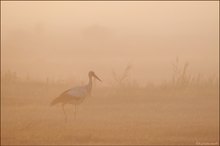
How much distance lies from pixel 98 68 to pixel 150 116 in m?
8.72

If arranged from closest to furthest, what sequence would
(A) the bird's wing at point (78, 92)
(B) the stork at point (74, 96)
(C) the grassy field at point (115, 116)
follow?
(C) the grassy field at point (115, 116), (B) the stork at point (74, 96), (A) the bird's wing at point (78, 92)

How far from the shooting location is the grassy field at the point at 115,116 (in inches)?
497

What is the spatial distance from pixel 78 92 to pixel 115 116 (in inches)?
39.6

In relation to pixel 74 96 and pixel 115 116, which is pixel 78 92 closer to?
pixel 74 96

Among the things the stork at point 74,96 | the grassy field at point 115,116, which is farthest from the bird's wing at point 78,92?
the grassy field at point 115,116

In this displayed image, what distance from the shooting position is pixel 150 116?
48.3ft

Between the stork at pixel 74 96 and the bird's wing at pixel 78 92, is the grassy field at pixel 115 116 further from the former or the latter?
the bird's wing at pixel 78 92

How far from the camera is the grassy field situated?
41.4ft

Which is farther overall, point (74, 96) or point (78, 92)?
point (78, 92)

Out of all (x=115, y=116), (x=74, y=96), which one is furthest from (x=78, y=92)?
(x=115, y=116)

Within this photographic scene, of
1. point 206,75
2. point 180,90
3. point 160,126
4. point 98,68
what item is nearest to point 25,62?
point 98,68

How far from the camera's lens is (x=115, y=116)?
14766 mm

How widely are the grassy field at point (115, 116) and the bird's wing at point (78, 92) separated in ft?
1.44

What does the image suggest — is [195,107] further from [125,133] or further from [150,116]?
[125,133]
